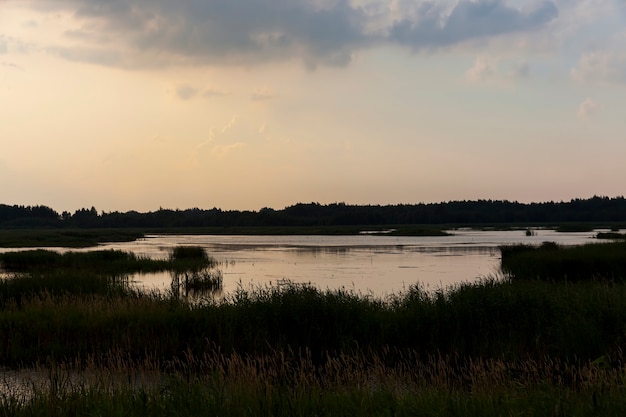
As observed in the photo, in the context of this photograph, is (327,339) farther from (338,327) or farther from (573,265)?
(573,265)

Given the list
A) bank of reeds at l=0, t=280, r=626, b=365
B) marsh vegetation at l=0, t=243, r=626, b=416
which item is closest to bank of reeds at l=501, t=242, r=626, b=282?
marsh vegetation at l=0, t=243, r=626, b=416

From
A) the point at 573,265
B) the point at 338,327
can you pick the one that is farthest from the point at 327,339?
the point at 573,265

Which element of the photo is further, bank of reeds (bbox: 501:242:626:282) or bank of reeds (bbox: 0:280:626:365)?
bank of reeds (bbox: 501:242:626:282)

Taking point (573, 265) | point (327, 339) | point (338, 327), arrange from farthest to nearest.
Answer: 1. point (573, 265)
2. point (338, 327)
3. point (327, 339)

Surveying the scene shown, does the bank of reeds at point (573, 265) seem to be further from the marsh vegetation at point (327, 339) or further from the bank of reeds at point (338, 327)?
the bank of reeds at point (338, 327)

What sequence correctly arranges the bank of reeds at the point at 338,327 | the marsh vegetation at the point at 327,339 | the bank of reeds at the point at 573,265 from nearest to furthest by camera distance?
1. the marsh vegetation at the point at 327,339
2. the bank of reeds at the point at 338,327
3. the bank of reeds at the point at 573,265

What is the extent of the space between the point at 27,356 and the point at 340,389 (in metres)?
8.40

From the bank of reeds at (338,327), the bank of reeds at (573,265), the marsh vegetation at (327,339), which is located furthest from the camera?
the bank of reeds at (573,265)

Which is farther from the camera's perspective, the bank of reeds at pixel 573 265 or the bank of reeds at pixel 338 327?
the bank of reeds at pixel 573 265

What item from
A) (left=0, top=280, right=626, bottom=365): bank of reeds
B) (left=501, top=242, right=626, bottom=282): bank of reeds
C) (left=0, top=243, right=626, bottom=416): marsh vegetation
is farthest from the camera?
(left=501, top=242, right=626, bottom=282): bank of reeds

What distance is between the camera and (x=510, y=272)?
2980cm

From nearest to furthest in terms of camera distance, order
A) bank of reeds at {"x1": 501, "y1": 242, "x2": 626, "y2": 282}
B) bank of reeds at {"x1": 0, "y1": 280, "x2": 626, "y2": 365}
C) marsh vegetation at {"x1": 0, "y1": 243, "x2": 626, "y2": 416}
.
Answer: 1. marsh vegetation at {"x1": 0, "y1": 243, "x2": 626, "y2": 416}
2. bank of reeds at {"x1": 0, "y1": 280, "x2": 626, "y2": 365}
3. bank of reeds at {"x1": 501, "y1": 242, "x2": 626, "y2": 282}

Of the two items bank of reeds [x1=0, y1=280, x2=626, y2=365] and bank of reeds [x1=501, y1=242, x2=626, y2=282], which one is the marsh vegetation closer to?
bank of reeds [x1=0, y1=280, x2=626, y2=365]

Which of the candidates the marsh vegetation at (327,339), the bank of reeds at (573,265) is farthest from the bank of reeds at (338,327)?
the bank of reeds at (573,265)
